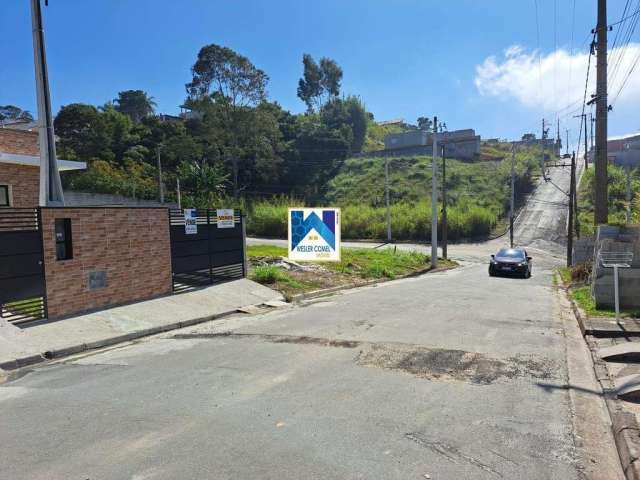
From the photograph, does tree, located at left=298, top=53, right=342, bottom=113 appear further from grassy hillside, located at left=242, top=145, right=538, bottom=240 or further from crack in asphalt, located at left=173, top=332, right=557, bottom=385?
crack in asphalt, located at left=173, top=332, right=557, bottom=385

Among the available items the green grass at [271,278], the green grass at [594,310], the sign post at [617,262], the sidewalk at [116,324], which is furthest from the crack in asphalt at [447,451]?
the green grass at [271,278]

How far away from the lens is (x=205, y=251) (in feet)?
48.4

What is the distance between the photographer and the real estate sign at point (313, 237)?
20.7 metres

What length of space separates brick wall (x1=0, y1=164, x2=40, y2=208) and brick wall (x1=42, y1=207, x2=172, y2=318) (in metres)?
5.96

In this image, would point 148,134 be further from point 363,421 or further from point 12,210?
point 363,421

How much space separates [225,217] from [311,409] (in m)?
11.1

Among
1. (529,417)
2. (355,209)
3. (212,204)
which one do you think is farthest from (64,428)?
(355,209)

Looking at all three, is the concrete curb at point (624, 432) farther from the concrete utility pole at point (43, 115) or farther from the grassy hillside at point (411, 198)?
the grassy hillside at point (411, 198)

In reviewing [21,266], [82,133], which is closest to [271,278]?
[21,266]

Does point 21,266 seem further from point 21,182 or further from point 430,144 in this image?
point 430,144

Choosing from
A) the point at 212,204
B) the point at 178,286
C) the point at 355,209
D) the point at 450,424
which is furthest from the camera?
the point at 355,209

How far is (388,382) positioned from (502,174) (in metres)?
67.6

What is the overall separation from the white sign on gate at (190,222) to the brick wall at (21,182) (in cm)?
598

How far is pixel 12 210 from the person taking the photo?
373 inches
